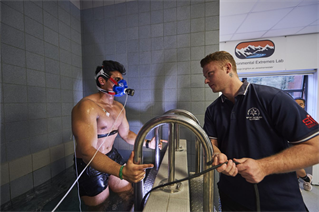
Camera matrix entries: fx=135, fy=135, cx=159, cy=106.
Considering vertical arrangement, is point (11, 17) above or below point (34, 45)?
above

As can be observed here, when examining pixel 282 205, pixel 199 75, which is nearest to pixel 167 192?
pixel 282 205

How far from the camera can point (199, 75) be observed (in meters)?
1.98

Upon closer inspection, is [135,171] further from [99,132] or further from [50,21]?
[50,21]

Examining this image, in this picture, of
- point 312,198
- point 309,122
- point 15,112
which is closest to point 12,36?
point 15,112

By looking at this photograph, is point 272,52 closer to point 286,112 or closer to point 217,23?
point 217,23

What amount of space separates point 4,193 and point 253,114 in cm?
251

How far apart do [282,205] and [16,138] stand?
2533 millimetres

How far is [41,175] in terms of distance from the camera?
1801 mm

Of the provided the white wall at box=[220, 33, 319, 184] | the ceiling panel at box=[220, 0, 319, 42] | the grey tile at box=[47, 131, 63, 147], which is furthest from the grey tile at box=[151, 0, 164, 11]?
the white wall at box=[220, 33, 319, 184]

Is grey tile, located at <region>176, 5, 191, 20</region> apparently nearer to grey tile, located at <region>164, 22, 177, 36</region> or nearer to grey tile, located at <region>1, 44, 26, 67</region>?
grey tile, located at <region>164, 22, 177, 36</region>

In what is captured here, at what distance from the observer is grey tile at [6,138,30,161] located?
1.50 m

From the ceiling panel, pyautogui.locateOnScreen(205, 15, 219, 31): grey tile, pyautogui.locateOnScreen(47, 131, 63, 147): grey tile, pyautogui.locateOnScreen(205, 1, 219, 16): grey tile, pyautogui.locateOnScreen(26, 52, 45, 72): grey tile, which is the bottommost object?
pyautogui.locateOnScreen(47, 131, 63, 147): grey tile

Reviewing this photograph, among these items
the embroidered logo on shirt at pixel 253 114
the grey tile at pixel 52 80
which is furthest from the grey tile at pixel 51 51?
the embroidered logo on shirt at pixel 253 114

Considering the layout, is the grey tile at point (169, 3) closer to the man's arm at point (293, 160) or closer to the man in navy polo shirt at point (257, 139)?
the man in navy polo shirt at point (257, 139)
